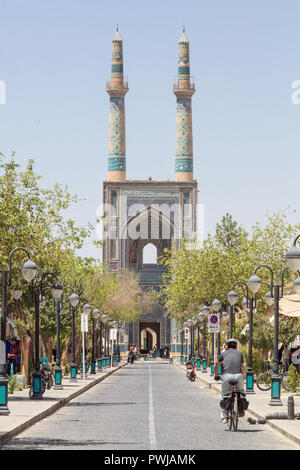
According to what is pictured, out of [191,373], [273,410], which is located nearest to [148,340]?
[191,373]

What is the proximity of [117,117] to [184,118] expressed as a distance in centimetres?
574

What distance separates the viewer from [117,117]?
86438 millimetres

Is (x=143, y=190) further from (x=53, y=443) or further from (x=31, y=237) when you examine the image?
(x=53, y=443)

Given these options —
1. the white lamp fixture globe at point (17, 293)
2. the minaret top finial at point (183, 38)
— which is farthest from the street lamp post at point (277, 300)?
the minaret top finial at point (183, 38)

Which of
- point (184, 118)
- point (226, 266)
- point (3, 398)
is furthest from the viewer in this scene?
point (184, 118)

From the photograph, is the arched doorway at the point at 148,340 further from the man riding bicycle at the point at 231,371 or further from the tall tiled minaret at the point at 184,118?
the man riding bicycle at the point at 231,371

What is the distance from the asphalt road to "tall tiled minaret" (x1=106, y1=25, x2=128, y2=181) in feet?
195

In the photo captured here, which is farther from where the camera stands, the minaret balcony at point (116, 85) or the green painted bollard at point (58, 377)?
the minaret balcony at point (116, 85)

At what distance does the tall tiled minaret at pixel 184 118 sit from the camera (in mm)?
85500

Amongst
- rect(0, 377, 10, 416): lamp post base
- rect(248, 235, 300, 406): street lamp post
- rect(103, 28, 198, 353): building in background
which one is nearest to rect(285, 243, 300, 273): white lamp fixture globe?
rect(248, 235, 300, 406): street lamp post

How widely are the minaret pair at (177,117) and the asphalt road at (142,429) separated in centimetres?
5898

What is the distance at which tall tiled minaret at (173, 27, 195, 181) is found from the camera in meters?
85.5

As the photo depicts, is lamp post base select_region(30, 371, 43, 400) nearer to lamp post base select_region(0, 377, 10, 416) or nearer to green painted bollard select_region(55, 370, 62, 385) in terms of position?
lamp post base select_region(0, 377, 10, 416)

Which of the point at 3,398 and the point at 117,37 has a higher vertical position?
the point at 117,37
